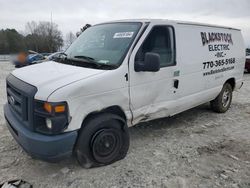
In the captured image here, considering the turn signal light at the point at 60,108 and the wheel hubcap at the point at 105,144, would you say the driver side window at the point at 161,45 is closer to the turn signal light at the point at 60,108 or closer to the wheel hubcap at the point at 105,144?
the wheel hubcap at the point at 105,144

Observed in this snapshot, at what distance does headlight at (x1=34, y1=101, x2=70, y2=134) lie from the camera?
2.80 m

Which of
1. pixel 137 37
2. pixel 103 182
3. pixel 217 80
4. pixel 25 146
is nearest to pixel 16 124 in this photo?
pixel 25 146

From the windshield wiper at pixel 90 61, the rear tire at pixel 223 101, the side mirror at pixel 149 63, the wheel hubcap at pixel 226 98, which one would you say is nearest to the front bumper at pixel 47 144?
the windshield wiper at pixel 90 61

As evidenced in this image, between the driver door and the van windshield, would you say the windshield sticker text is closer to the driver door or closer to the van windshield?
the van windshield

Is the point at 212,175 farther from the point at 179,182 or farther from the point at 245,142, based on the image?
the point at 245,142

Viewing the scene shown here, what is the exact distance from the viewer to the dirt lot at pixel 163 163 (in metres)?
3.20

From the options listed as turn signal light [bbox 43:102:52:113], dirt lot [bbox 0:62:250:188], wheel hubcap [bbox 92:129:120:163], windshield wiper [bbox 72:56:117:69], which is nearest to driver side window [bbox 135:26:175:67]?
windshield wiper [bbox 72:56:117:69]

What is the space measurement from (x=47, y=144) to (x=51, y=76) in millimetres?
884

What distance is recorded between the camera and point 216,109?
19.9ft

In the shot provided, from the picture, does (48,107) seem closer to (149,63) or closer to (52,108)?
(52,108)

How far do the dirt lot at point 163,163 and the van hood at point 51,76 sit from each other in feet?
4.05

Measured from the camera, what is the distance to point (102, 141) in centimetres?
340

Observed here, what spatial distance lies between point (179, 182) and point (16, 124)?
7.49ft

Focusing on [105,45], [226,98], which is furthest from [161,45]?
[226,98]
